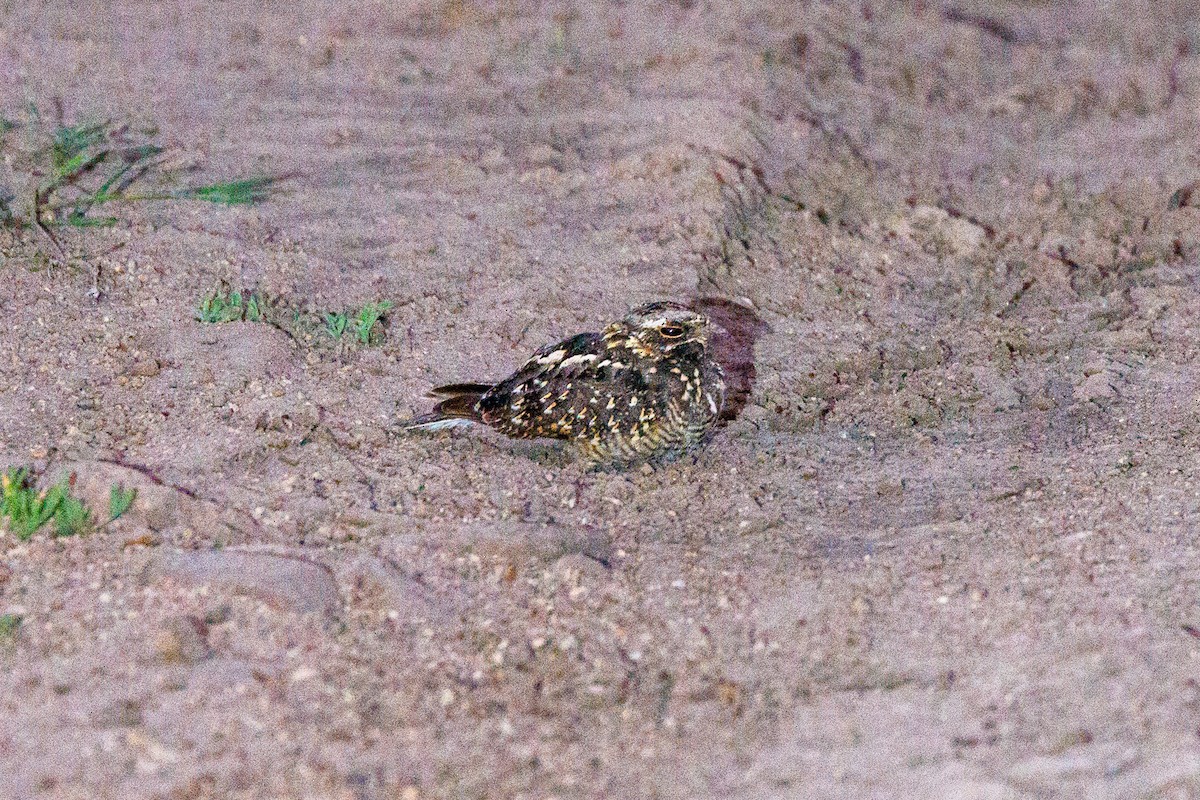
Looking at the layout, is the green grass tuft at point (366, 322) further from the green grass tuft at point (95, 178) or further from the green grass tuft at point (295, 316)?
the green grass tuft at point (95, 178)

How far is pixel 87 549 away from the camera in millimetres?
3529

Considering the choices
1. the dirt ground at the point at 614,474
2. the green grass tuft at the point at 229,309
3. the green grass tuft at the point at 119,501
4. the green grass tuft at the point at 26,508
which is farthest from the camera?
the green grass tuft at the point at 229,309

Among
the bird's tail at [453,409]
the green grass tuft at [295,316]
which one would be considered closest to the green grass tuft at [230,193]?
the green grass tuft at [295,316]

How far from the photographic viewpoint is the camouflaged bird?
4145mm

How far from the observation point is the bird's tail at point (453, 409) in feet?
13.8

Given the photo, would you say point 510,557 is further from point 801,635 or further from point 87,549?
point 87,549

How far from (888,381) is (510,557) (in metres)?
1.74

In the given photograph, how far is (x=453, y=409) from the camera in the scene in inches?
167

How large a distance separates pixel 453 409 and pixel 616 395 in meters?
0.51

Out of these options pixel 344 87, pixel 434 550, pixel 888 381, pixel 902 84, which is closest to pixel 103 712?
pixel 434 550

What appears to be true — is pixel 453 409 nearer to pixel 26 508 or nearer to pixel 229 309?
pixel 229 309

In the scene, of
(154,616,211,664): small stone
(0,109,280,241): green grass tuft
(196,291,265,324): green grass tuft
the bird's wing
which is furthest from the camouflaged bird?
(0,109,280,241): green grass tuft

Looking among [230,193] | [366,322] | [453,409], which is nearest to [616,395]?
[453,409]

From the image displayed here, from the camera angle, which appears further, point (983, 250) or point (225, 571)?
point (983, 250)
